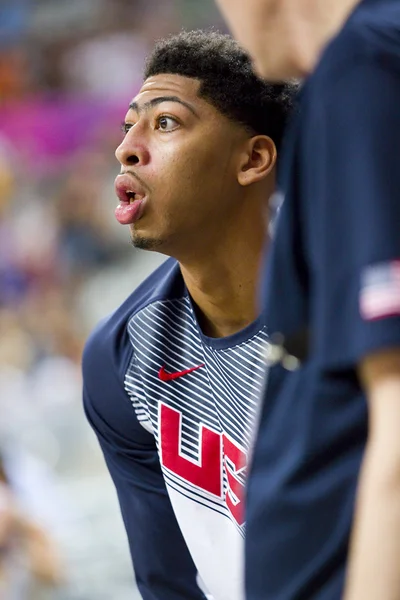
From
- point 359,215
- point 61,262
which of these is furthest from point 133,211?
point 61,262

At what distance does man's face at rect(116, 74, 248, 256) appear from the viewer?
81.9 inches

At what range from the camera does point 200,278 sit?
2.16m

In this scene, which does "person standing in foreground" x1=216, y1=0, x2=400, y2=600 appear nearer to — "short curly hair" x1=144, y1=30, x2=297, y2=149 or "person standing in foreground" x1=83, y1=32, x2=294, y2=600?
"person standing in foreground" x1=83, y1=32, x2=294, y2=600

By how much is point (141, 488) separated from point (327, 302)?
4.59 ft

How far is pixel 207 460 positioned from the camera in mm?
2090

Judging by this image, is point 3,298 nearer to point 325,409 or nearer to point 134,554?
point 134,554

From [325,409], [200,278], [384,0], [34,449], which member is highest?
[384,0]

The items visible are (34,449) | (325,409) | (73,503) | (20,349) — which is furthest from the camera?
(20,349)

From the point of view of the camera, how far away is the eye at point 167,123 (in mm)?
2143

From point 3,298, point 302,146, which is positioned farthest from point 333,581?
point 3,298

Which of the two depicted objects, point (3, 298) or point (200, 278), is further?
point (3, 298)

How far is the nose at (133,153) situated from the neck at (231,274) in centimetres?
21

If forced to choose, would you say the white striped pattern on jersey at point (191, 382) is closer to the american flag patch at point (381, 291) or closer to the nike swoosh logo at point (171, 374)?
the nike swoosh logo at point (171, 374)

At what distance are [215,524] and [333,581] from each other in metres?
0.92
